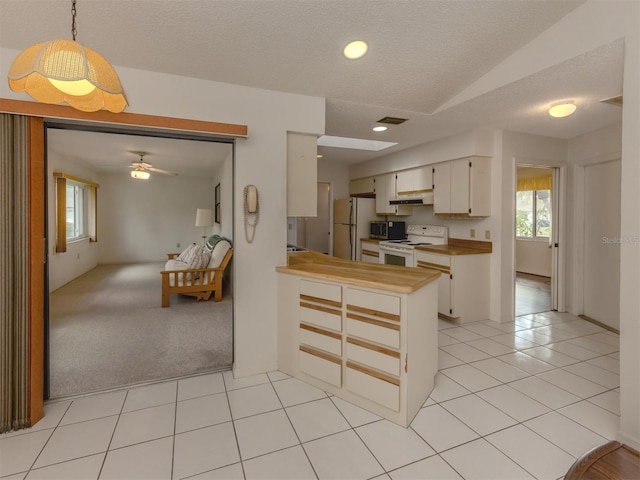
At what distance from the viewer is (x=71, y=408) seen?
7.14 feet

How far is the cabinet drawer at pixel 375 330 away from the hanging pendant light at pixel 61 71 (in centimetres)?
181

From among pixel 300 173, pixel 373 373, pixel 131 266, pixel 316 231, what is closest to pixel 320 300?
pixel 373 373

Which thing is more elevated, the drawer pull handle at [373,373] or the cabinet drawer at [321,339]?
the cabinet drawer at [321,339]

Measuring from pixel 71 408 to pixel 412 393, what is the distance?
2.29m

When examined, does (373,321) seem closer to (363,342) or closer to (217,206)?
(363,342)

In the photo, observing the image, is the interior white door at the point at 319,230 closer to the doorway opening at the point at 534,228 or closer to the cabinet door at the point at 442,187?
the cabinet door at the point at 442,187

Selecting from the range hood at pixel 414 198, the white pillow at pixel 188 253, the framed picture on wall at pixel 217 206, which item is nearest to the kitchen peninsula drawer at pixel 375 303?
the framed picture on wall at pixel 217 206

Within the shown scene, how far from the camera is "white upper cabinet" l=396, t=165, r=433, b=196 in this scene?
15.1ft

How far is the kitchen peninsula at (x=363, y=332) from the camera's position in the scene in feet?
6.59

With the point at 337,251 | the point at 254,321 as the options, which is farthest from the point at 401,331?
the point at 337,251

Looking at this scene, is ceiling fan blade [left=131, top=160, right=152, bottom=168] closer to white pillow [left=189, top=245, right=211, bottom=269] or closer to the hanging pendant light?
white pillow [left=189, top=245, right=211, bottom=269]

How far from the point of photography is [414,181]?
486 cm

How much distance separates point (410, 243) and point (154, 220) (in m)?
3.52

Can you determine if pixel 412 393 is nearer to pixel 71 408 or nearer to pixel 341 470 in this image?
pixel 341 470
